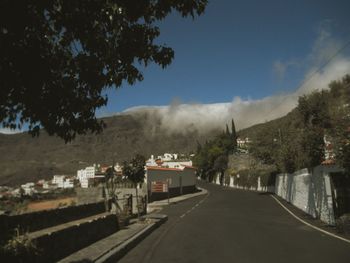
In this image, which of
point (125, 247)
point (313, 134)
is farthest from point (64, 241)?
point (313, 134)

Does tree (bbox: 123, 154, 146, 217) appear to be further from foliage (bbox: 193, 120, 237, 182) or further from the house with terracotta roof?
foliage (bbox: 193, 120, 237, 182)

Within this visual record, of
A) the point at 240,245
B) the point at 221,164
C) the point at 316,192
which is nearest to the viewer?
the point at 240,245

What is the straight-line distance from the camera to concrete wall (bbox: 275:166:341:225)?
19203 mm

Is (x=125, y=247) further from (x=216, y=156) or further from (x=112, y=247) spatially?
(x=216, y=156)

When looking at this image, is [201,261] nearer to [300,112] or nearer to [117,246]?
[117,246]

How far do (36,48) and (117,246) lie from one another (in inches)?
332

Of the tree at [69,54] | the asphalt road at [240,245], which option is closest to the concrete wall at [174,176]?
the asphalt road at [240,245]

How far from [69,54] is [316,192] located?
18321 mm

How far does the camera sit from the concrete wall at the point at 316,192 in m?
19.2

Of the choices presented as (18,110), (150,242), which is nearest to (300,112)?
(150,242)

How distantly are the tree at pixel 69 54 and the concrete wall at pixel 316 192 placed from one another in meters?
14.5

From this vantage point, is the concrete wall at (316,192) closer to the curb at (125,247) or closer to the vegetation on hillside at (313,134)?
the vegetation on hillside at (313,134)

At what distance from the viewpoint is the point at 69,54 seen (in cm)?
639

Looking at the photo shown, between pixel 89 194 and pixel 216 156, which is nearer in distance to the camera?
pixel 89 194
